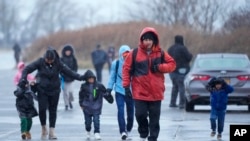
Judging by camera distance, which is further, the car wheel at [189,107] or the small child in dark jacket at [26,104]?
the car wheel at [189,107]

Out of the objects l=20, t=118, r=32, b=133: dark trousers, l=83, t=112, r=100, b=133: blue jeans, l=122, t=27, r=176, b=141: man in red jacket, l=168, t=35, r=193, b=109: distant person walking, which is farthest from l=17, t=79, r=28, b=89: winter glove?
l=168, t=35, r=193, b=109: distant person walking

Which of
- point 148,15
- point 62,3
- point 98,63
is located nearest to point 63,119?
point 98,63

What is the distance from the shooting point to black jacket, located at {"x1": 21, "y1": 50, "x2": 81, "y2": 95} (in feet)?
53.2

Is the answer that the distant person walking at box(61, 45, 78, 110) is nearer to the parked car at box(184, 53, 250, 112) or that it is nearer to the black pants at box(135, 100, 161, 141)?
the parked car at box(184, 53, 250, 112)

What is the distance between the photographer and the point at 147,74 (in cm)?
1393

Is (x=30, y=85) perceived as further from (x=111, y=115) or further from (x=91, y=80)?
(x=111, y=115)

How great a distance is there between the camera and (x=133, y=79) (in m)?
14.1

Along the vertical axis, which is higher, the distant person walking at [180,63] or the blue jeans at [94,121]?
the distant person walking at [180,63]

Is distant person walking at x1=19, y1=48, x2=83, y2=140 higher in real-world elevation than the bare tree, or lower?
lower

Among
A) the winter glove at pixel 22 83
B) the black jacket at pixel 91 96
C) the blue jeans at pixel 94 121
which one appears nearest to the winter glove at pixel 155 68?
the black jacket at pixel 91 96

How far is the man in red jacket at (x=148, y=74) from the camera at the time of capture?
13906 millimetres

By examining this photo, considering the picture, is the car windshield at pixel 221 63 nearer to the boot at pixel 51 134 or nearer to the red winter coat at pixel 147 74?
the boot at pixel 51 134

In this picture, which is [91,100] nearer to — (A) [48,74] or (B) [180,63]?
(A) [48,74]

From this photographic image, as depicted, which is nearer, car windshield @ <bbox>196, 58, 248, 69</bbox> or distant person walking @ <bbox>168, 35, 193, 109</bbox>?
car windshield @ <bbox>196, 58, 248, 69</bbox>
